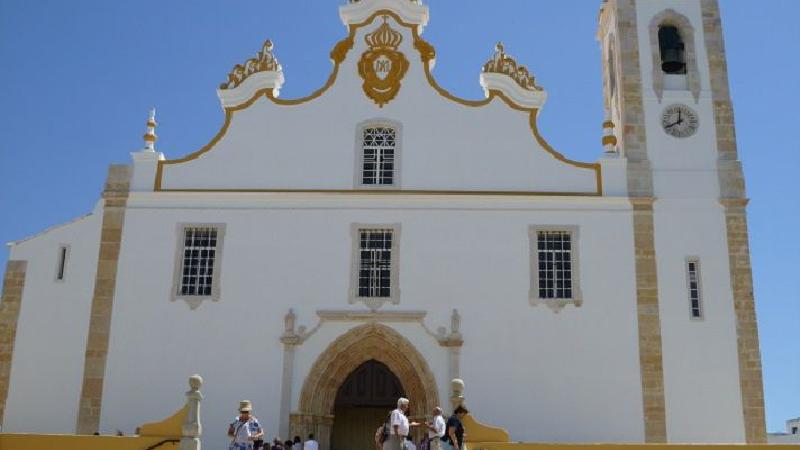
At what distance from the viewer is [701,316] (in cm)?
1673

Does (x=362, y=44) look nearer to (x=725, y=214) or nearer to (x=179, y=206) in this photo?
(x=179, y=206)

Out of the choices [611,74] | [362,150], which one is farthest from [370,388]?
[611,74]

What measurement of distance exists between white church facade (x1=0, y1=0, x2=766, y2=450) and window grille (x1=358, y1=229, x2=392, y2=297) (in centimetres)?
4

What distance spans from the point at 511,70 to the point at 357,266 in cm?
534

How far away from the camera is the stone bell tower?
1625 cm

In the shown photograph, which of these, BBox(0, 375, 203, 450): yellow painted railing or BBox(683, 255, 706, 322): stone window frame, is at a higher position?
A: BBox(683, 255, 706, 322): stone window frame

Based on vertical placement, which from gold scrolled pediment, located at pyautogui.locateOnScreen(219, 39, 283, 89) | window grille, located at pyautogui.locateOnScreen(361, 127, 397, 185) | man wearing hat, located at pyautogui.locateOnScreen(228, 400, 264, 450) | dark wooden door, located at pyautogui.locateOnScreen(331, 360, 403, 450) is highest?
gold scrolled pediment, located at pyautogui.locateOnScreen(219, 39, 283, 89)

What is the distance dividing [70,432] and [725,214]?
13331 mm

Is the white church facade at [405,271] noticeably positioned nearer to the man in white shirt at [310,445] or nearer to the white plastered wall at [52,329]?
the white plastered wall at [52,329]

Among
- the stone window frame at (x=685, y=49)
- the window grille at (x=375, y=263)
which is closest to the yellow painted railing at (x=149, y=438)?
the window grille at (x=375, y=263)

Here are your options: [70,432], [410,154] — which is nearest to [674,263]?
[410,154]

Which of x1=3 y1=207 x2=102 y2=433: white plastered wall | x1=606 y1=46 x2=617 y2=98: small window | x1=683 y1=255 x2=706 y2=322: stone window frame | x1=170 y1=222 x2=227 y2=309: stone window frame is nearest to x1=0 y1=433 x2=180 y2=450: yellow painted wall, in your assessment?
x1=3 y1=207 x2=102 y2=433: white plastered wall

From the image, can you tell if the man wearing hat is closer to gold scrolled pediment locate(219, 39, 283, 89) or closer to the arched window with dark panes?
gold scrolled pediment locate(219, 39, 283, 89)

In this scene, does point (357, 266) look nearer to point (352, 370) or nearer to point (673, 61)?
point (352, 370)
